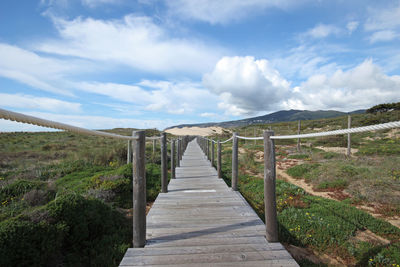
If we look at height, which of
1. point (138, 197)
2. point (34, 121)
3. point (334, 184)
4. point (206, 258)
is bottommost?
point (334, 184)

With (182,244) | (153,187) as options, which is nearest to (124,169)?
(153,187)

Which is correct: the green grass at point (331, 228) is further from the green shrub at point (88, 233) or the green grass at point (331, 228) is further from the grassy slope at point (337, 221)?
the green shrub at point (88, 233)

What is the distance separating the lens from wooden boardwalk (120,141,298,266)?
187cm

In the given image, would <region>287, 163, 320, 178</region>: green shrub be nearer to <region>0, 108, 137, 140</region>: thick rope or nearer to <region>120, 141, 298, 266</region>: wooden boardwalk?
<region>120, 141, 298, 266</region>: wooden boardwalk

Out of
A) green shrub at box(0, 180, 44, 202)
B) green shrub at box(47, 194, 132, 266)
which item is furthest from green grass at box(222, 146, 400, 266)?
green shrub at box(0, 180, 44, 202)

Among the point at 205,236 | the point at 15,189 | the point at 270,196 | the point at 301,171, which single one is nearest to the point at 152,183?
the point at 15,189

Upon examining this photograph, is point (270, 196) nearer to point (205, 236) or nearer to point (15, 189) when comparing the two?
point (205, 236)

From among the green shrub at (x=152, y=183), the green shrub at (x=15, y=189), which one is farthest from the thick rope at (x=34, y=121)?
the green shrub at (x=15, y=189)

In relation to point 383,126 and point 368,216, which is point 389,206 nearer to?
point 368,216

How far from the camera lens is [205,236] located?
2346 mm

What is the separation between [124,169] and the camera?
580 cm

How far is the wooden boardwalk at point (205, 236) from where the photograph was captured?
1.87 m

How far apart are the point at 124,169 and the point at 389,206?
6.53 m

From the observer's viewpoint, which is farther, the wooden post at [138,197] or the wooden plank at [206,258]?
the wooden post at [138,197]
